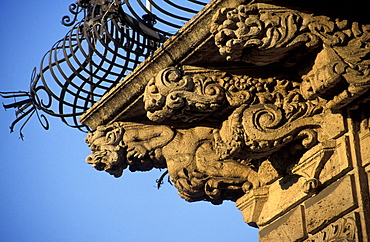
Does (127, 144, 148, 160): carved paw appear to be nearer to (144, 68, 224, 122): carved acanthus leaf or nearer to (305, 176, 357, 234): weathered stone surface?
(144, 68, 224, 122): carved acanthus leaf

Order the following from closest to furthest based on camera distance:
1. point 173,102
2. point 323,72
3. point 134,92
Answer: point 323,72 → point 173,102 → point 134,92

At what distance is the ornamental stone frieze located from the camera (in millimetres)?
5887

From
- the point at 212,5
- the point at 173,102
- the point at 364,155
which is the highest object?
the point at 212,5

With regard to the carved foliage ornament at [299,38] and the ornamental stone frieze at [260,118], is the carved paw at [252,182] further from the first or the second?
the carved foliage ornament at [299,38]

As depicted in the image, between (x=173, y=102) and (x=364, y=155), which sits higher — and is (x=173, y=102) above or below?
above

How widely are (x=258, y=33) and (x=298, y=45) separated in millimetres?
257

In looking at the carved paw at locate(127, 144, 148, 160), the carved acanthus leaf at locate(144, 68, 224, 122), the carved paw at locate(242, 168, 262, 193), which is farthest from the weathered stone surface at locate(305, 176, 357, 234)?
the carved paw at locate(127, 144, 148, 160)

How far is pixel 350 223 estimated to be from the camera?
5828 mm

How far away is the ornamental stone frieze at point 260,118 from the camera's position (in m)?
5.89

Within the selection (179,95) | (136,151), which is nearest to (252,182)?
(136,151)

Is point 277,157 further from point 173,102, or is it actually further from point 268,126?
point 173,102

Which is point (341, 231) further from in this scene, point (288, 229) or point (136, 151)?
point (136, 151)

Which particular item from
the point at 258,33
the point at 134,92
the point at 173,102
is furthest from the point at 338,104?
the point at 134,92

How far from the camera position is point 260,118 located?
6316 mm
